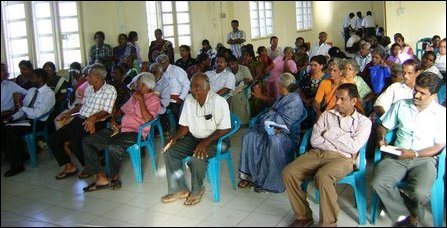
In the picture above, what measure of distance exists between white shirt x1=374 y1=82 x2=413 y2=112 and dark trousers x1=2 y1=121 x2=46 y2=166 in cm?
225

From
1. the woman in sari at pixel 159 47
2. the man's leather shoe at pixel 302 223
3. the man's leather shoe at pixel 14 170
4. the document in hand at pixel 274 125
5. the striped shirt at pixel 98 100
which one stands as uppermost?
the woman in sari at pixel 159 47

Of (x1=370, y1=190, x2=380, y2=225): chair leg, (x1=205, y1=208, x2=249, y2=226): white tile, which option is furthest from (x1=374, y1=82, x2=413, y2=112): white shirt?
(x1=205, y1=208, x2=249, y2=226): white tile

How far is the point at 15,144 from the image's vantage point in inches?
92.0

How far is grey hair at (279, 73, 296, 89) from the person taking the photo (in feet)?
10.3

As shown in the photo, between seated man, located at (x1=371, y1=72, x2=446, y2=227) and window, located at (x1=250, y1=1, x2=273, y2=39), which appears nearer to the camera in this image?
window, located at (x1=250, y1=1, x2=273, y2=39)

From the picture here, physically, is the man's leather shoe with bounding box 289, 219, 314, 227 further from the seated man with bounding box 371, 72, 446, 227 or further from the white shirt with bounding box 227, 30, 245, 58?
the white shirt with bounding box 227, 30, 245, 58

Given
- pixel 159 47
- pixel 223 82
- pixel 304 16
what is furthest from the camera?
pixel 223 82

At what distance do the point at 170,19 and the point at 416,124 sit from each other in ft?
4.78

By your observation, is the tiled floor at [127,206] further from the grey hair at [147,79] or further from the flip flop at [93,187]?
the grey hair at [147,79]

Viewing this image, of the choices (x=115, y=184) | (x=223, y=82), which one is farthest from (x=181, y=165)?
(x=223, y=82)

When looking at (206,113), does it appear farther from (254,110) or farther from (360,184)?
(360,184)

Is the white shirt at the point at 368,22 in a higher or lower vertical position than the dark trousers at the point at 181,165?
higher

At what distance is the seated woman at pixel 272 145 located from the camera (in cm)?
304

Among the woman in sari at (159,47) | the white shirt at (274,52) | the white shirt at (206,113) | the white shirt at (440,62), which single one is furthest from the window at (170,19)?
the white shirt at (440,62)
